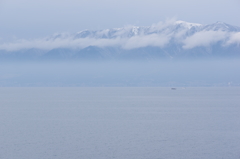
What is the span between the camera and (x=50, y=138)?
51875mm

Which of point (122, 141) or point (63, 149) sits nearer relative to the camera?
point (63, 149)

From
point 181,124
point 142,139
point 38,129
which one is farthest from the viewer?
point 181,124

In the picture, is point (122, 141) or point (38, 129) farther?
point (38, 129)

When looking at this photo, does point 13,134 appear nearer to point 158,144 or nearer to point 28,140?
point 28,140

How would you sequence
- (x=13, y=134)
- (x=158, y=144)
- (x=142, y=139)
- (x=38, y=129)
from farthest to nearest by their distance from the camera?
(x=38, y=129)
(x=13, y=134)
(x=142, y=139)
(x=158, y=144)

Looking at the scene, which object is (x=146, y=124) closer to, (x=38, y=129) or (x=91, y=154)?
(x=38, y=129)

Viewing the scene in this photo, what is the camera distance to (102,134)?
55156mm

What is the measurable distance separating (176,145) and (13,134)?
2487 cm

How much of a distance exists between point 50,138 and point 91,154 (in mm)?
12108

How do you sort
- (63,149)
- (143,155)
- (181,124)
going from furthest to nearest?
1. (181,124)
2. (63,149)
3. (143,155)

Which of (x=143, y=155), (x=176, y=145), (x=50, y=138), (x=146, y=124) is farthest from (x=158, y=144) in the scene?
(x=146, y=124)

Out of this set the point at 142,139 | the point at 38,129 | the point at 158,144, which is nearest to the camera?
the point at 158,144

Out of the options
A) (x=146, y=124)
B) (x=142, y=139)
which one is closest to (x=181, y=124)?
(x=146, y=124)

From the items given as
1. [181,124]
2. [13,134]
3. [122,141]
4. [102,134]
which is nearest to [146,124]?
[181,124]
